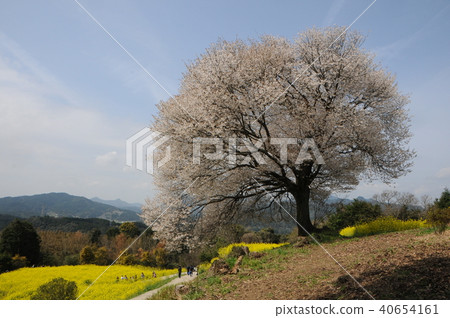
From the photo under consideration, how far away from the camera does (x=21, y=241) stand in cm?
2306

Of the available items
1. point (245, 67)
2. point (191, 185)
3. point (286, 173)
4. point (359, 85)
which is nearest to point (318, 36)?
point (359, 85)

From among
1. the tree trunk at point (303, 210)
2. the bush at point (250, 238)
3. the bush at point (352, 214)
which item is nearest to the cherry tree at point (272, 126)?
the tree trunk at point (303, 210)

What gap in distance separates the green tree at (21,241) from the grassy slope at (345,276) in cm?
2059

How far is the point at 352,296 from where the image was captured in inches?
197

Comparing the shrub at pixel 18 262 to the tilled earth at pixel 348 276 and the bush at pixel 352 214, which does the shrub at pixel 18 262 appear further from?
the bush at pixel 352 214

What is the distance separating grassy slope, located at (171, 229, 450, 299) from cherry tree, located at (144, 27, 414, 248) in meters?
4.57

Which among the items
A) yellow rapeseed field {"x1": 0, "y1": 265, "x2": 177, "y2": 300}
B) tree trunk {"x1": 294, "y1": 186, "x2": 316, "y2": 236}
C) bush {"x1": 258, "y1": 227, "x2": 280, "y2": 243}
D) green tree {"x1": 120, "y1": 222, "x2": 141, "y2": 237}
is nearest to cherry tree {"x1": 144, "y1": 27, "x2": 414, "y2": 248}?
tree trunk {"x1": 294, "y1": 186, "x2": 316, "y2": 236}

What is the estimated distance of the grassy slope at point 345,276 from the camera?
5031 mm

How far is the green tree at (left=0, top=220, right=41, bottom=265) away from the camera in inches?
848

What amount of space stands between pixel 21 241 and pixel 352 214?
26629 mm

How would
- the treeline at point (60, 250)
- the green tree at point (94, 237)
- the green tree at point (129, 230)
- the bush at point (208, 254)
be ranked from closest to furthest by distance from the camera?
1. the bush at point (208, 254)
2. the treeline at point (60, 250)
3. the green tree at point (94, 237)
4. the green tree at point (129, 230)

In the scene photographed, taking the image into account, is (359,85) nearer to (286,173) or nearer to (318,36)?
(318,36)

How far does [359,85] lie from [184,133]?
888cm

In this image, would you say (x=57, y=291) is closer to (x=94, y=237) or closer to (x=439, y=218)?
(x=439, y=218)
